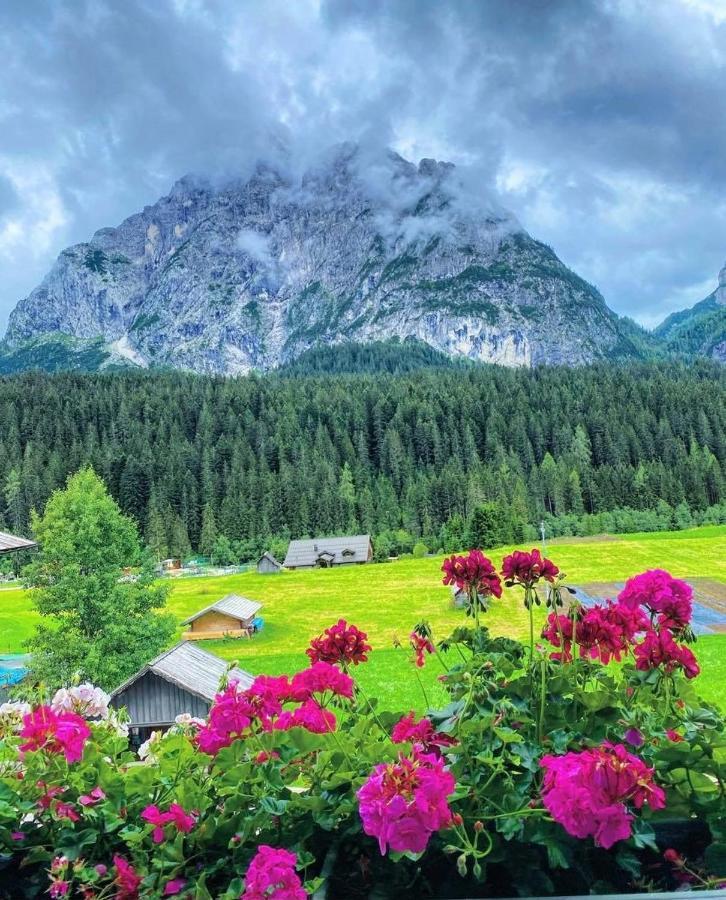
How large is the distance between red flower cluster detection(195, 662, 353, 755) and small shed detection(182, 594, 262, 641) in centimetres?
4378

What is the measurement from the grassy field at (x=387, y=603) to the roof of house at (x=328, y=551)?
955cm

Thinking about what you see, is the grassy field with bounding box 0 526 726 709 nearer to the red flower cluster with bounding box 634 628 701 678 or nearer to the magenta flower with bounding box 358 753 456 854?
the red flower cluster with bounding box 634 628 701 678

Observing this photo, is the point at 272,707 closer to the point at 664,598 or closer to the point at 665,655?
the point at 665,655

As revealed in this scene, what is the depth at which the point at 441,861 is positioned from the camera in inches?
96.3

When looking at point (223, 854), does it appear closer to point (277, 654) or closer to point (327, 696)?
point (327, 696)

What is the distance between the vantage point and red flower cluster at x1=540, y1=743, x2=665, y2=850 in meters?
1.93

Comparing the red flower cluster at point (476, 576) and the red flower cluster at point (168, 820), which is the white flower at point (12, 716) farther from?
the red flower cluster at point (476, 576)

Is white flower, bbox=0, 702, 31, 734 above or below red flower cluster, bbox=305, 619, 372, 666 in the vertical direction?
below

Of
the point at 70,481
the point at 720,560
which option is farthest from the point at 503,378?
the point at 70,481

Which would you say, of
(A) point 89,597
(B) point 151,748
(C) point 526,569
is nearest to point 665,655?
(C) point 526,569

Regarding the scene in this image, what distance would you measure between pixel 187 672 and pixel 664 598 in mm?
17869

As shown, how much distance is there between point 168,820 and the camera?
2.34m

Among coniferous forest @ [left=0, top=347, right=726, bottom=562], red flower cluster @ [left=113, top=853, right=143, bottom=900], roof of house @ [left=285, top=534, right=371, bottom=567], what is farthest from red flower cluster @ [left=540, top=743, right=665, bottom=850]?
coniferous forest @ [left=0, top=347, right=726, bottom=562]

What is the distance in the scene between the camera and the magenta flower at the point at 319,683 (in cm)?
296
